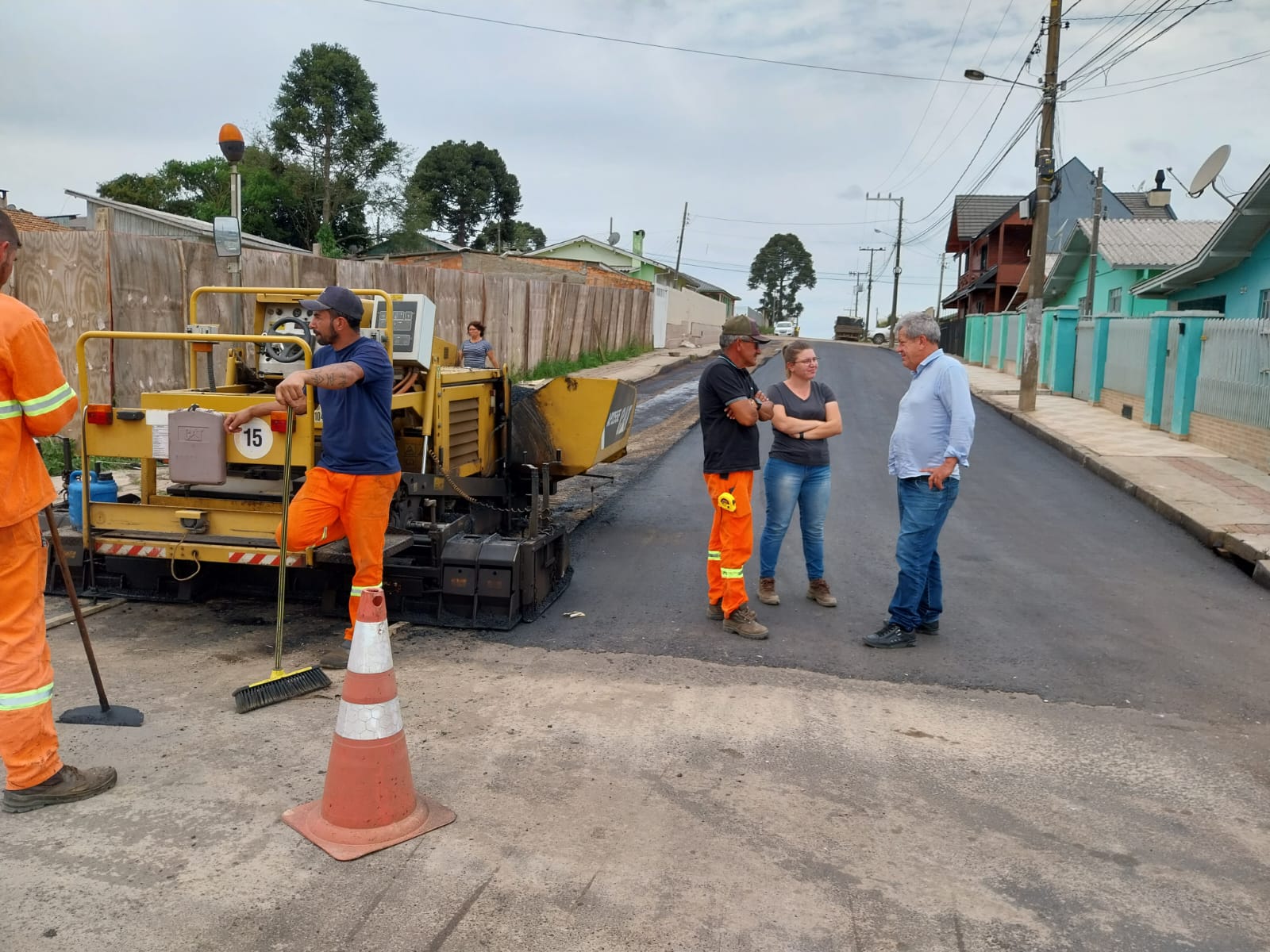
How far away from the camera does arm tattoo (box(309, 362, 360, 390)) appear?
5.03 meters

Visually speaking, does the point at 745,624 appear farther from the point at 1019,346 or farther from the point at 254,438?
the point at 1019,346

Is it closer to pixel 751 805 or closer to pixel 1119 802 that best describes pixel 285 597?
pixel 751 805

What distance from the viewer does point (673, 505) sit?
10.1 meters

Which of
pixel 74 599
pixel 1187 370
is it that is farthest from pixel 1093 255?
pixel 74 599

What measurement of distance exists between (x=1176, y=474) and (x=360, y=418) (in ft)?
33.0

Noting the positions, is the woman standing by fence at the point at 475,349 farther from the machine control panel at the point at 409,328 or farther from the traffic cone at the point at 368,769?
the traffic cone at the point at 368,769

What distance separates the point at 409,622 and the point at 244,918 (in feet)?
10.3

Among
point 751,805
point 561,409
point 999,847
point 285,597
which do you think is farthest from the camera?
point 561,409

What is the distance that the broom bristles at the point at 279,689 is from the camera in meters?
4.77

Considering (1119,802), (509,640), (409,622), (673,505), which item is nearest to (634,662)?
(509,640)

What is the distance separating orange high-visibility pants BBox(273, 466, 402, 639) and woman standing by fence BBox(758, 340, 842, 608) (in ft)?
8.25

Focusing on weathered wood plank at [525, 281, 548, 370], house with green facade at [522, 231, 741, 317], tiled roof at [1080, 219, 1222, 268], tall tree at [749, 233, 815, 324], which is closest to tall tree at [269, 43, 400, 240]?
Result: house with green facade at [522, 231, 741, 317]

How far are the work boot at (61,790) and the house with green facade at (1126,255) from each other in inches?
1042

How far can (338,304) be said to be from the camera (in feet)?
17.7
